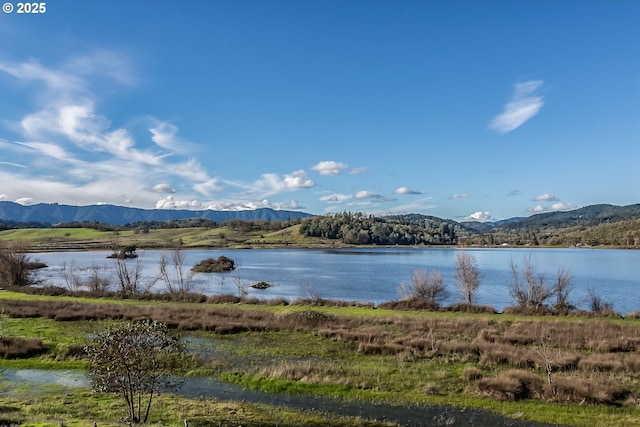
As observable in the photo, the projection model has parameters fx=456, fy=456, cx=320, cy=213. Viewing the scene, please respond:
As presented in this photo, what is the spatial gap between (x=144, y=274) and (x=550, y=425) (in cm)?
9924

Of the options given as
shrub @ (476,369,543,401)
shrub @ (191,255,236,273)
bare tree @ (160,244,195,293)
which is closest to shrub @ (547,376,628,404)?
shrub @ (476,369,543,401)

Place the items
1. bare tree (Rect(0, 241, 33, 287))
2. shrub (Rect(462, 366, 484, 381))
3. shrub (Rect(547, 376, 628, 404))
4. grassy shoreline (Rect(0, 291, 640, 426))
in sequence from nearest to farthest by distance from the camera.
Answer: shrub (Rect(547, 376, 628, 404)) < grassy shoreline (Rect(0, 291, 640, 426)) < shrub (Rect(462, 366, 484, 381)) < bare tree (Rect(0, 241, 33, 287))

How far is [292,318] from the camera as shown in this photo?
44281mm

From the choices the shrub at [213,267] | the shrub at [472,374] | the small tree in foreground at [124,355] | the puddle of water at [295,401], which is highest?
the small tree in foreground at [124,355]

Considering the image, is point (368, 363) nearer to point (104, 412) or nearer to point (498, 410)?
point (498, 410)

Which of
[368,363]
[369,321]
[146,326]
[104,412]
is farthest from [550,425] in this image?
Answer: [369,321]

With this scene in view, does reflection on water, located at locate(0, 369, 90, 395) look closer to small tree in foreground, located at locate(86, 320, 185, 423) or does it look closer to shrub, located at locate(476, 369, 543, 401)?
small tree in foreground, located at locate(86, 320, 185, 423)

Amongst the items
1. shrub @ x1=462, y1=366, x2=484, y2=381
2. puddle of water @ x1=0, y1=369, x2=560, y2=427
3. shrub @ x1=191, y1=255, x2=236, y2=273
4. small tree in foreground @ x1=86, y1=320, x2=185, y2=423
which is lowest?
shrub @ x1=191, y1=255, x2=236, y2=273

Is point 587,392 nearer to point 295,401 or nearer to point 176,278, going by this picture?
point 295,401

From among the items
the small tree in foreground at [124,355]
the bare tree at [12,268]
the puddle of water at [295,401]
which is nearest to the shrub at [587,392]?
the puddle of water at [295,401]

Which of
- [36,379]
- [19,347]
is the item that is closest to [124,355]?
[36,379]

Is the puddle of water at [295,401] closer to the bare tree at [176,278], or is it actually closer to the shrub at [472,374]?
the shrub at [472,374]

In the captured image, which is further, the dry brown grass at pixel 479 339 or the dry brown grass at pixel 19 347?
the dry brown grass at pixel 19 347

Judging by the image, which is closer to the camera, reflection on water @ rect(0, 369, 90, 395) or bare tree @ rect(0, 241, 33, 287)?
reflection on water @ rect(0, 369, 90, 395)
